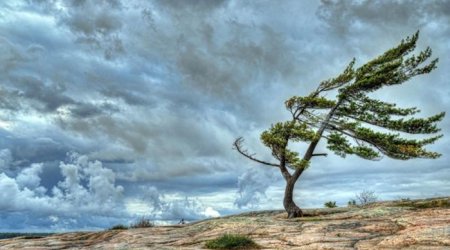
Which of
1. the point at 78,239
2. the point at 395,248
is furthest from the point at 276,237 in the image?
the point at 78,239

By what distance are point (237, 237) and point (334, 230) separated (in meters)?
4.60

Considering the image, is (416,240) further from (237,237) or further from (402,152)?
(402,152)

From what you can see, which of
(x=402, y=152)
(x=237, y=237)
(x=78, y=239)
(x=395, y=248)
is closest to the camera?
(x=395, y=248)

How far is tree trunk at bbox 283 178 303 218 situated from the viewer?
3253 cm

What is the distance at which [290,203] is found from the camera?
3303 centimetres

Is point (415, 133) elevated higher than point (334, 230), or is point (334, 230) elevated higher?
point (415, 133)

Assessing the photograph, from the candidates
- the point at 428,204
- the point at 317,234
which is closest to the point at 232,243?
the point at 317,234

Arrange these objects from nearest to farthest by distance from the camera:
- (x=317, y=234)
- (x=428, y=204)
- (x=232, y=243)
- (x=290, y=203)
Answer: (x=232, y=243), (x=317, y=234), (x=428, y=204), (x=290, y=203)

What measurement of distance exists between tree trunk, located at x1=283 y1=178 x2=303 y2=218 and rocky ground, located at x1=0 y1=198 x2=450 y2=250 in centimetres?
227

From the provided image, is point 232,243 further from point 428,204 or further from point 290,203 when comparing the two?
point 428,204

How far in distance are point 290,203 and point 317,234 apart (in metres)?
12.7

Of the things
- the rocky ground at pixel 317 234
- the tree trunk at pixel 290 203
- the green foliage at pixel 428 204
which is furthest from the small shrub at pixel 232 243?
the green foliage at pixel 428 204

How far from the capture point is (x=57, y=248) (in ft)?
79.4

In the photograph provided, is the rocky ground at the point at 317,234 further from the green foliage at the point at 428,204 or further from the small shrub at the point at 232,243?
the small shrub at the point at 232,243
